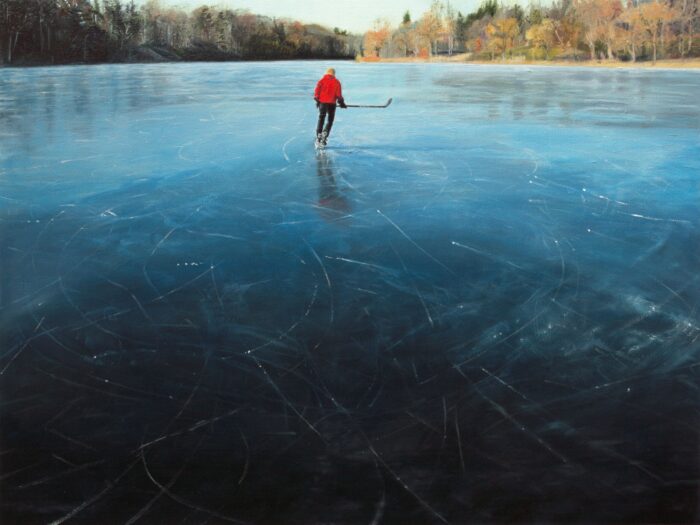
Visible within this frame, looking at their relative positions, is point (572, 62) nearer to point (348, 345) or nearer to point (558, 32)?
point (558, 32)

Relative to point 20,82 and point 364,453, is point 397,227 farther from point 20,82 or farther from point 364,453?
point 20,82

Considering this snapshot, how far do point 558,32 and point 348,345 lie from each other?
6620 cm

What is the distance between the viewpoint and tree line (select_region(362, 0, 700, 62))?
51125mm

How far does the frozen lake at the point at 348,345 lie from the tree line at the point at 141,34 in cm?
952

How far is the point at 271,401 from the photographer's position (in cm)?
312

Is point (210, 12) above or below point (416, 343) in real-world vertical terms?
above

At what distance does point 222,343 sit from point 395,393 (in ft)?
3.64

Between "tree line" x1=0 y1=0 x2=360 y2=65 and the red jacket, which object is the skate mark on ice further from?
"tree line" x1=0 y1=0 x2=360 y2=65

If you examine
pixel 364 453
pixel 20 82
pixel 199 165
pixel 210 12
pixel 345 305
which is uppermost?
pixel 210 12

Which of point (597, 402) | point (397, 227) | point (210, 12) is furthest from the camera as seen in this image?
point (210, 12)

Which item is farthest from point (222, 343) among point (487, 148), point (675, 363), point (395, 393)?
point (487, 148)

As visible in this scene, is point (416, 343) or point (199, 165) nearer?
point (416, 343)

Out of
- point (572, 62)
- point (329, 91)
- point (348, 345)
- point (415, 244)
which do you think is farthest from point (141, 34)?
point (572, 62)

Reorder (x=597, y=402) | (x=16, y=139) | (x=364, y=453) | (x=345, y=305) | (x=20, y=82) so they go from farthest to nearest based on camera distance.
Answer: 1. (x=20, y=82)
2. (x=16, y=139)
3. (x=345, y=305)
4. (x=597, y=402)
5. (x=364, y=453)
